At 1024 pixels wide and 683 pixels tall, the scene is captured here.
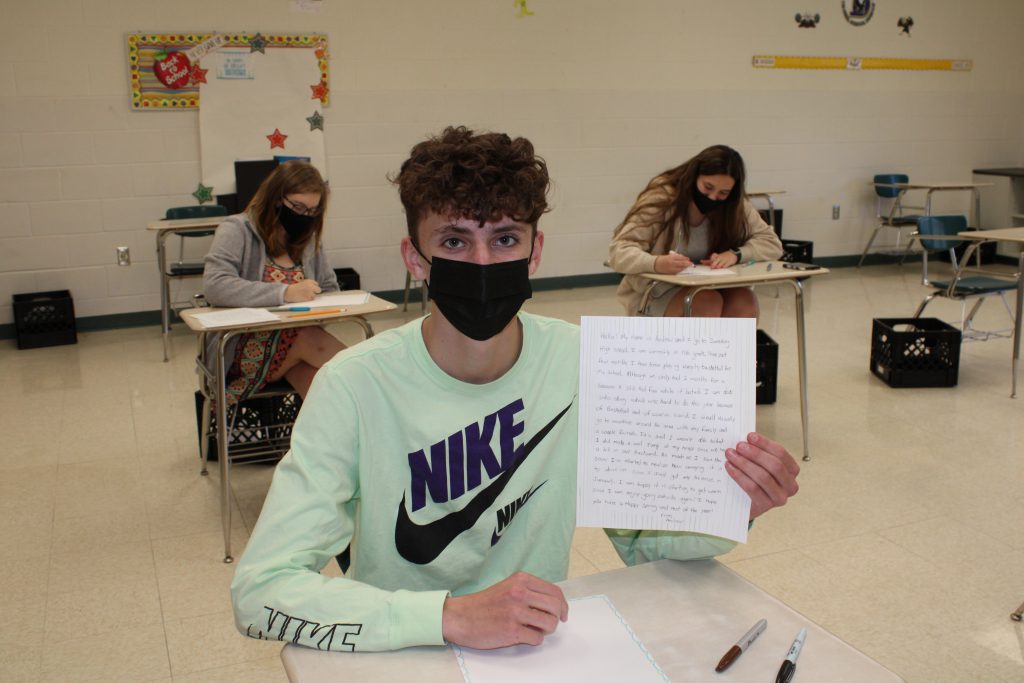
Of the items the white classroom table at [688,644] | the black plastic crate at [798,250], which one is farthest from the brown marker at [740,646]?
the black plastic crate at [798,250]

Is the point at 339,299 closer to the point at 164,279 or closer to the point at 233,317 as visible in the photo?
the point at 233,317

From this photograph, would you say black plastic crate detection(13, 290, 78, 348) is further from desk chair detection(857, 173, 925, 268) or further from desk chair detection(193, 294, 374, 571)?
desk chair detection(857, 173, 925, 268)

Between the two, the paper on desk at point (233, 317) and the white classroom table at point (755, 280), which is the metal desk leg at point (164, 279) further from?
the white classroom table at point (755, 280)

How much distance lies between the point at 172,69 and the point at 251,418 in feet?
11.4

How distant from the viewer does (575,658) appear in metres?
0.94

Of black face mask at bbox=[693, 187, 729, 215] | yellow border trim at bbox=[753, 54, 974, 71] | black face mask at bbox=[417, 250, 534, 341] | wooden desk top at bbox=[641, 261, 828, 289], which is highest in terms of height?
yellow border trim at bbox=[753, 54, 974, 71]

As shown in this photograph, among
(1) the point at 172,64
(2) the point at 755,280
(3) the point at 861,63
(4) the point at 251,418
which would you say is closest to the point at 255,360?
(4) the point at 251,418

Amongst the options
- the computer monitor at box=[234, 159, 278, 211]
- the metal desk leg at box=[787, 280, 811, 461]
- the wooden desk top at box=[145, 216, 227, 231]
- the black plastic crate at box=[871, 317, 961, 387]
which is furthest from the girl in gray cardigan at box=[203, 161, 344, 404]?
the black plastic crate at box=[871, 317, 961, 387]

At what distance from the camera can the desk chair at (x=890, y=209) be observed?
811cm

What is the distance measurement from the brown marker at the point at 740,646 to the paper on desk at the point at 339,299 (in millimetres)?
2344

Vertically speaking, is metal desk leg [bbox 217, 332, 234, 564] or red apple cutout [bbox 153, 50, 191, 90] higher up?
red apple cutout [bbox 153, 50, 191, 90]

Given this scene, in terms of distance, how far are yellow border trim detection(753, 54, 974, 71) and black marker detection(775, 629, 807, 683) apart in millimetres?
7518

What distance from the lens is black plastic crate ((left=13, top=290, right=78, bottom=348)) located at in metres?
5.71

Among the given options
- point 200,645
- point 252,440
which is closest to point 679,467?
point 200,645
